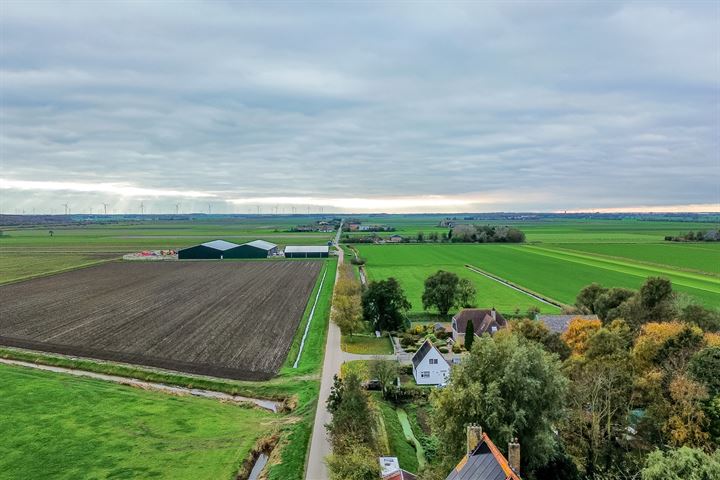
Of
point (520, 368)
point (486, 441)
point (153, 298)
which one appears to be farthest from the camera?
point (153, 298)

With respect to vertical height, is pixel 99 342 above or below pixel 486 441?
below

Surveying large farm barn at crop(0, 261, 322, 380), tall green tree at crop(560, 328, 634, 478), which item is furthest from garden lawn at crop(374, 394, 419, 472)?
large farm barn at crop(0, 261, 322, 380)

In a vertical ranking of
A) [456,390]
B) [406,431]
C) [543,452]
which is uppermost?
[456,390]

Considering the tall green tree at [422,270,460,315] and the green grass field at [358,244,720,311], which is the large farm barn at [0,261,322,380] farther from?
the green grass field at [358,244,720,311]

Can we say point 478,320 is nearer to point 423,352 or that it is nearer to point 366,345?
point 366,345

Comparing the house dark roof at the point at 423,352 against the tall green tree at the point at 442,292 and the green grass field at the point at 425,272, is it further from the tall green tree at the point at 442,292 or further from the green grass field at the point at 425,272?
the green grass field at the point at 425,272

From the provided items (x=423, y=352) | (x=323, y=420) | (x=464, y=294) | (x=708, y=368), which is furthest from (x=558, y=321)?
(x=323, y=420)

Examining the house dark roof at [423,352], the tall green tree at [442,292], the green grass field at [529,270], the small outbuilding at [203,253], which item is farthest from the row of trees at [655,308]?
the small outbuilding at [203,253]

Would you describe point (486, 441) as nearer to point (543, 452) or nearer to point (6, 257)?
point (543, 452)

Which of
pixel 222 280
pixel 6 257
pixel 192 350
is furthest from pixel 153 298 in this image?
pixel 6 257
